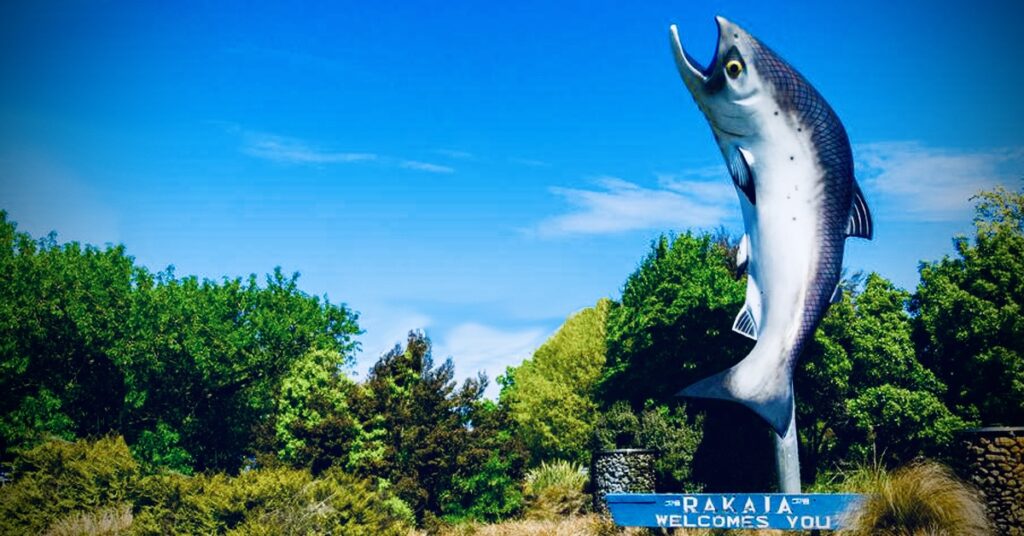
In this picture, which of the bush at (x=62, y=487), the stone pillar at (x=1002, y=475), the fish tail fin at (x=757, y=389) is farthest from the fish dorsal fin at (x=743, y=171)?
the bush at (x=62, y=487)

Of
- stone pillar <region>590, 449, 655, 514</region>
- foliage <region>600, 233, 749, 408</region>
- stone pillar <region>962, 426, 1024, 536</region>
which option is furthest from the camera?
foliage <region>600, 233, 749, 408</region>

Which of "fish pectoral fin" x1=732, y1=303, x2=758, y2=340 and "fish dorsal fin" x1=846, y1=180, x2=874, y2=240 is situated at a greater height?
"fish dorsal fin" x1=846, y1=180, x2=874, y2=240

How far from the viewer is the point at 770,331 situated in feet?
53.3

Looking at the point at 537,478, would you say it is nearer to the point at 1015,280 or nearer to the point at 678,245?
the point at 678,245

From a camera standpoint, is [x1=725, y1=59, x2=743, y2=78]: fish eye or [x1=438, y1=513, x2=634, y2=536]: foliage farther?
[x1=438, y1=513, x2=634, y2=536]: foliage

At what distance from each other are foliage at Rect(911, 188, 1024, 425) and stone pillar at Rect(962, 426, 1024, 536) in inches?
177

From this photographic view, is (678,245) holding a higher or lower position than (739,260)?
higher

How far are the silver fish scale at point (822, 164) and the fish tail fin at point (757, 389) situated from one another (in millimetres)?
479

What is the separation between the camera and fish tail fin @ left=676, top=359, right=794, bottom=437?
53.1 ft

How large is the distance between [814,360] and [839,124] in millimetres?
7472

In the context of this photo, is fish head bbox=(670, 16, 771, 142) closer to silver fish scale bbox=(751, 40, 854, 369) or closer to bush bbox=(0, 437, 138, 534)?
silver fish scale bbox=(751, 40, 854, 369)

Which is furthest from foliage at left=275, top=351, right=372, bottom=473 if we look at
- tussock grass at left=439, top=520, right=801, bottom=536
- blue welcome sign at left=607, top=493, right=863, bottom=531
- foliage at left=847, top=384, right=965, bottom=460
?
foliage at left=847, top=384, right=965, bottom=460

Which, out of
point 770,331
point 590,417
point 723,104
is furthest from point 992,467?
point 590,417

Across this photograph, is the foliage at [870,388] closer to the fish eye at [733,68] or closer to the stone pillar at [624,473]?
the stone pillar at [624,473]
